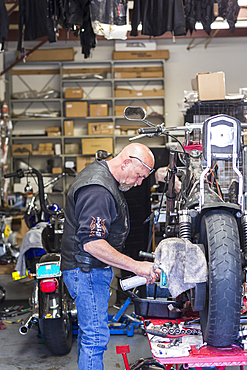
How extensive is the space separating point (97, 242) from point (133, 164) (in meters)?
0.48

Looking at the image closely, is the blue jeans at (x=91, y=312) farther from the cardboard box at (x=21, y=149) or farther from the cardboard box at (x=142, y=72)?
the cardboard box at (x=142, y=72)

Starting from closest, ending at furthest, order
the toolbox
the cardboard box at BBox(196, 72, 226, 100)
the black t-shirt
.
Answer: the black t-shirt < the toolbox < the cardboard box at BBox(196, 72, 226, 100)

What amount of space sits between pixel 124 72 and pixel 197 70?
60.8 inches

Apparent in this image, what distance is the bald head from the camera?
2.22m

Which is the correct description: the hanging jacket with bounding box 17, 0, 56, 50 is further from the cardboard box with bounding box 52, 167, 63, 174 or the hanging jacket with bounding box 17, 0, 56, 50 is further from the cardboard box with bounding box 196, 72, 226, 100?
the cardboard box with bounding box 52, 167, 63, 174

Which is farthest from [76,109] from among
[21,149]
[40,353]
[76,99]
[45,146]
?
[40,353]

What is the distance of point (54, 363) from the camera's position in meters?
2.98

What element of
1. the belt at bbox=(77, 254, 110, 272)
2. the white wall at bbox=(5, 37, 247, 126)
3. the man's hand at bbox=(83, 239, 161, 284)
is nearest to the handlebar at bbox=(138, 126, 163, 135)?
the man's hand at bbox=(83, 239, 161, 284)

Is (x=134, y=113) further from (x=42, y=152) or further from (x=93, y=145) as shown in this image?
(x=42, y=152)

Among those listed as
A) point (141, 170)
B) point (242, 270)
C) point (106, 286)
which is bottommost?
point (106, 286)

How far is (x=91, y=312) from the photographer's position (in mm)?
2146

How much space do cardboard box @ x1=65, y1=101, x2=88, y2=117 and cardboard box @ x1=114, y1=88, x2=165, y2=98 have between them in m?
0.69

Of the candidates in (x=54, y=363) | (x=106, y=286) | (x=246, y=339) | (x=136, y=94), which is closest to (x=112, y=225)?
(x=106, y=286)

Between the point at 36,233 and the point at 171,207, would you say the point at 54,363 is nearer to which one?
the point at 36,233
